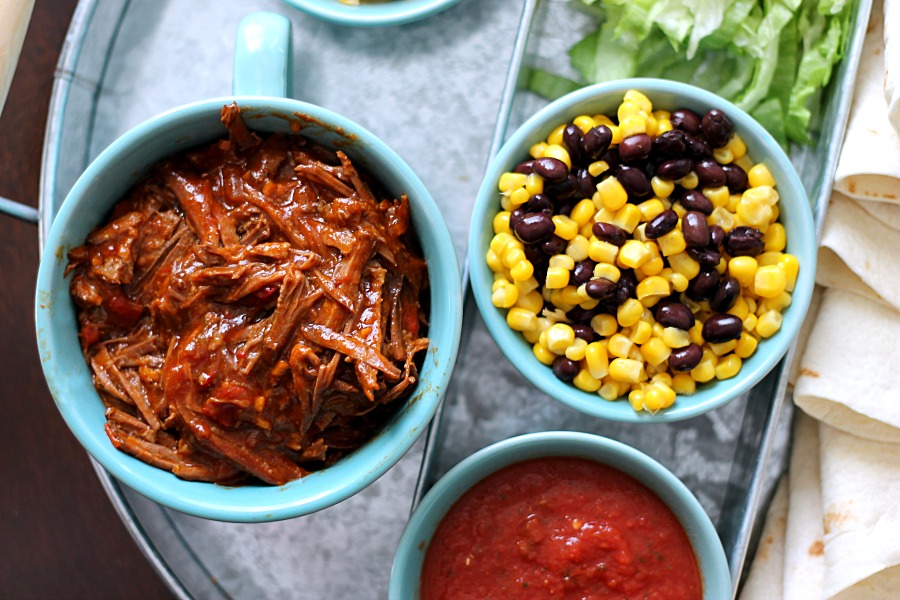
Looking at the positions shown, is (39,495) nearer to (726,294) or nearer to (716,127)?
(726,294)

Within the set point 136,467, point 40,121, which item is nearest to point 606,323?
point 136,467

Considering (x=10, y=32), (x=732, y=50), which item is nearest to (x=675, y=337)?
(x=732, y=50)

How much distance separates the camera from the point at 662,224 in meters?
2.36

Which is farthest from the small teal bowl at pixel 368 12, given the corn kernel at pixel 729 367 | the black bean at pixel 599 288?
the corn kernel at pixel 729 367

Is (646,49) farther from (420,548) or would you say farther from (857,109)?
(420,548)

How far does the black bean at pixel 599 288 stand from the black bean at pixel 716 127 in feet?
1.67

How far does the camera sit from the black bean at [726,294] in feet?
7.88

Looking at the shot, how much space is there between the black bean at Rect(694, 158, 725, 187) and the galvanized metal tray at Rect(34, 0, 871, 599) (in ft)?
1.36

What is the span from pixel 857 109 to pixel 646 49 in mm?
653

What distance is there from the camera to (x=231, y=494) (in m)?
2.13

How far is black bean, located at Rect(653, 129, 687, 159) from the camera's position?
2408 millimetres

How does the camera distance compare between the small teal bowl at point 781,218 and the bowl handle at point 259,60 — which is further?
the small teal bowl at point 781,218

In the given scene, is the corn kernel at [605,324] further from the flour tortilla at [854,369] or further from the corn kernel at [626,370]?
the flour tortilla at [854,369]

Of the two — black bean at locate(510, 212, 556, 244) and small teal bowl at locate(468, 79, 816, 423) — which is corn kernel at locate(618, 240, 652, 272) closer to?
black bean at locate(510, 212, 556, 244)
